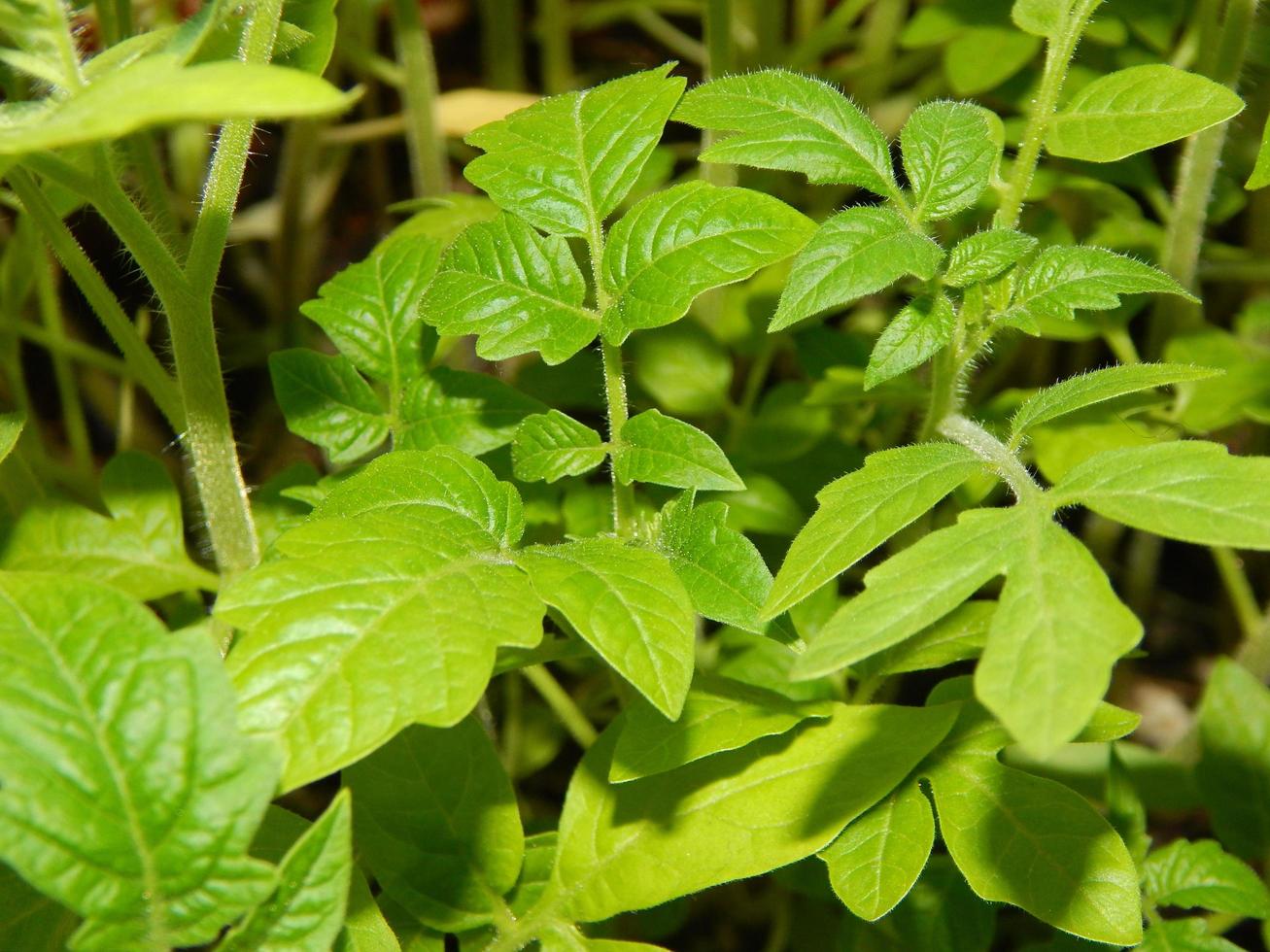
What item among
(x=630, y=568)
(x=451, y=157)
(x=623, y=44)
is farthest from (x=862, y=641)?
(x=623, y=44)

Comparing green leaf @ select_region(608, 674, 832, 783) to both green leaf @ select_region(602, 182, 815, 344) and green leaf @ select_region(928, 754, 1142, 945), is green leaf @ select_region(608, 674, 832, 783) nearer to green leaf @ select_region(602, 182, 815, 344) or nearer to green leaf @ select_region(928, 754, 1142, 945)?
green leaf @ select_region(928, 754, 1142, 945)

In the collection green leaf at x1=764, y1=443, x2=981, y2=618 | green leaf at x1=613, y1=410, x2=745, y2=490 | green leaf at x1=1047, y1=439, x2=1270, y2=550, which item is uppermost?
green leaf at x1=1047, y1=439, x2=1270, y2=550

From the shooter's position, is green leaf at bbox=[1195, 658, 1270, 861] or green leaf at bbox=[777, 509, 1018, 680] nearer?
green leaf at bbox=[777, 509, 1018, 680]

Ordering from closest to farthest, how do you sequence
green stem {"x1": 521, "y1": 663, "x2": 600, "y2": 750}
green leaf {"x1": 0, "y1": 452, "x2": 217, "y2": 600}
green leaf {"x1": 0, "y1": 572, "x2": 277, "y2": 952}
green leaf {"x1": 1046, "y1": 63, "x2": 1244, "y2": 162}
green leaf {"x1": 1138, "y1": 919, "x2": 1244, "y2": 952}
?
green leaf {"x1": 0, "y1": 572, "x2": 277, "y2": 952}
green leaf {"x1": 1046, "y1": 63, "x2": 1244, "y2": 162}
green leaf {"x1": 1138, "y1": 919, "x2": 1244, "y2": 952}
green leaf {"x1": 0, "y1": 452, "x2": 217, "y2": 600}
green stem {"x1": 521, "y1": 663, "x2": 600, "y2": 750}

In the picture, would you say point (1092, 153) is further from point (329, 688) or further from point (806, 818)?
point (329, 688)

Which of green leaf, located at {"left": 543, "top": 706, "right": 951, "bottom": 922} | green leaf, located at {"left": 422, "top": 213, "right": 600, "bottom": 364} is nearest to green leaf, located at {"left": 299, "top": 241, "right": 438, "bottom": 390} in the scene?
green leaf, located at {"left": 422, "top": 213, "right": 600, "bottom": 364}

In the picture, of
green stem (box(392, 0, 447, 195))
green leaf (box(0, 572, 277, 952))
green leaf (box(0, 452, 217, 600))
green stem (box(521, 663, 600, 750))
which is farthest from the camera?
green stem (box(392, 0, 447, 195))

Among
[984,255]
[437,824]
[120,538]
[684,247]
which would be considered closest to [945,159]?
[984,255]

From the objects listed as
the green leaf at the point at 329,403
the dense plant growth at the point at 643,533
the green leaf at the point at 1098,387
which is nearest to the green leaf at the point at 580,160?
the dense plant growth at the point at 643,533
